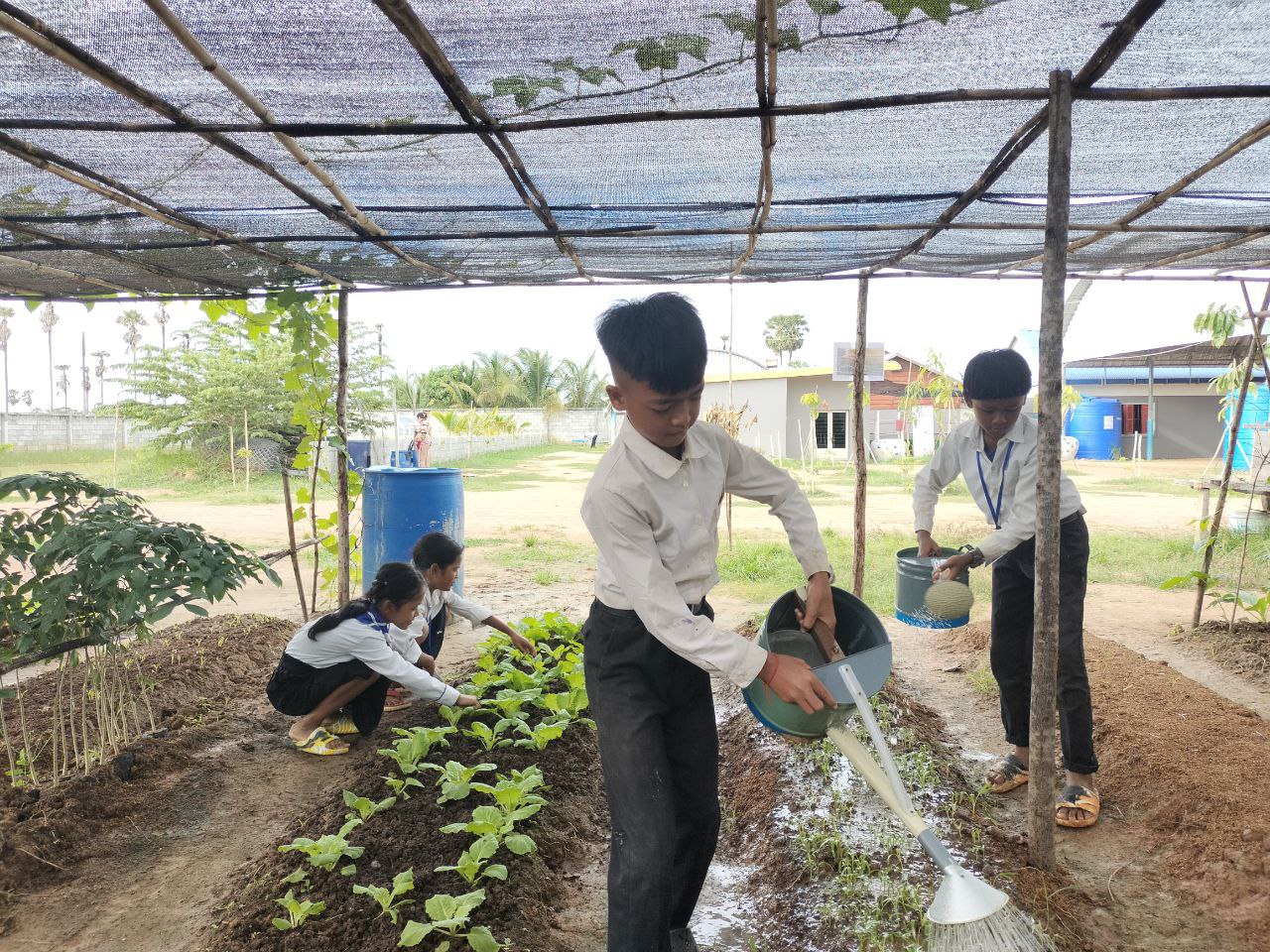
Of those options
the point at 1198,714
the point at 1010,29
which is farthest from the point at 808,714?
the point at 1198,714

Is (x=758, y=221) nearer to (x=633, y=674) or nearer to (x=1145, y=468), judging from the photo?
(x=633, y=674)

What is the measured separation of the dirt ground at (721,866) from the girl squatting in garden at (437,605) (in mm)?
596

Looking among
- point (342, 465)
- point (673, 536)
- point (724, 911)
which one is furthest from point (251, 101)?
point (342, 465)

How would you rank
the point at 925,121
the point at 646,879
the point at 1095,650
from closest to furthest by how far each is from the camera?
the point at 646,879 < the point at 925,121 < the point at 1095,650

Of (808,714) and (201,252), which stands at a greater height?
(201,252)

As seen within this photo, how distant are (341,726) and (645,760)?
253cm

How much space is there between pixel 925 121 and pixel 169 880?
3.43 metres

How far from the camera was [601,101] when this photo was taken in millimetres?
2523

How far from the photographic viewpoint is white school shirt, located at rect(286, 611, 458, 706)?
11.8 ft

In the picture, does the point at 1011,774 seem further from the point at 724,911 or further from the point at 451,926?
the point at 451,926

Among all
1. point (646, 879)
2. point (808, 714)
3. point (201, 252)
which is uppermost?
point (201, 252)

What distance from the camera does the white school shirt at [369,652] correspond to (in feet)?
11.8

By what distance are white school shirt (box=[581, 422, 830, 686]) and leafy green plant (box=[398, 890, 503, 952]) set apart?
0.94 metres

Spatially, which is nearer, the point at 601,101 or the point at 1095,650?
the point at 601,101
